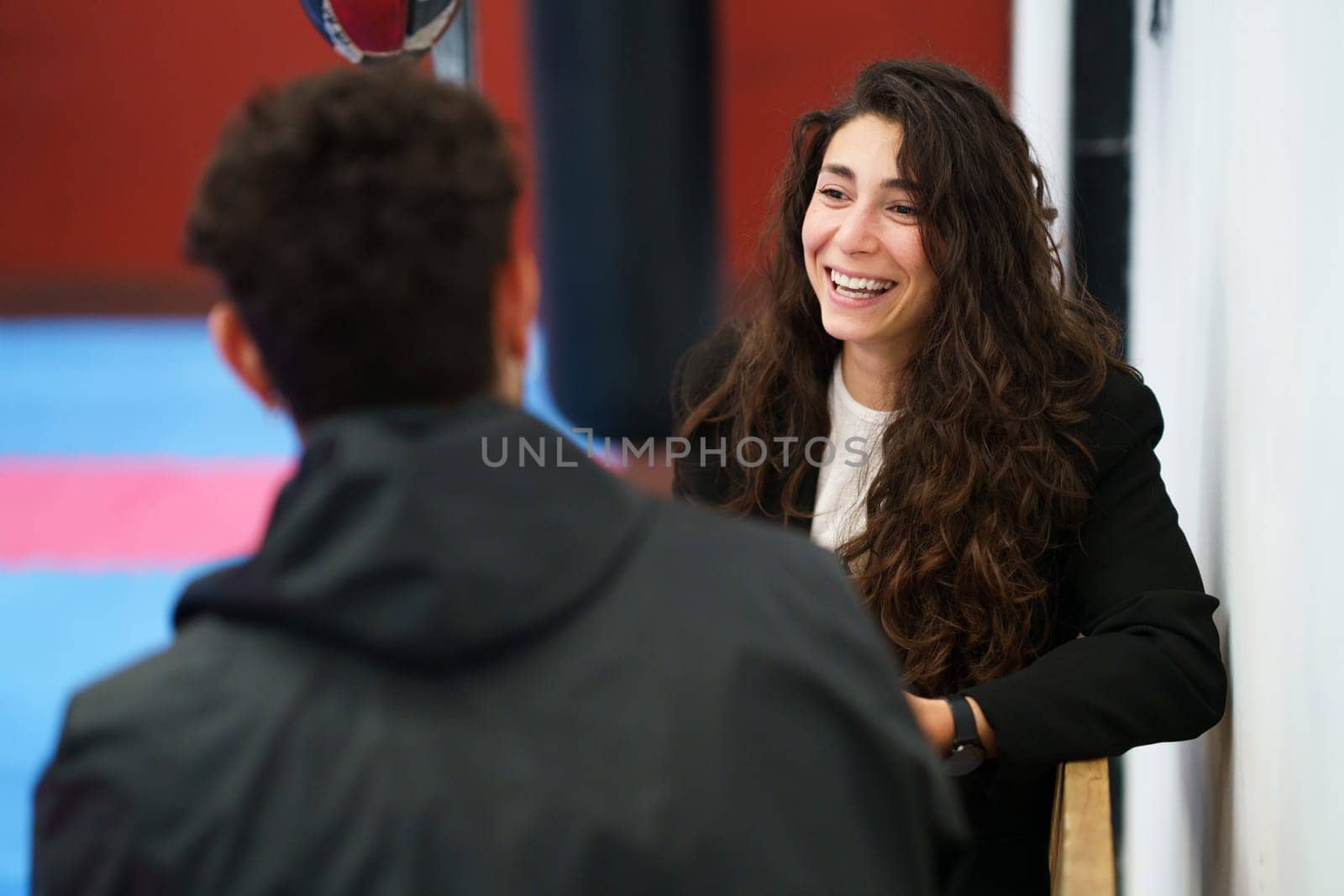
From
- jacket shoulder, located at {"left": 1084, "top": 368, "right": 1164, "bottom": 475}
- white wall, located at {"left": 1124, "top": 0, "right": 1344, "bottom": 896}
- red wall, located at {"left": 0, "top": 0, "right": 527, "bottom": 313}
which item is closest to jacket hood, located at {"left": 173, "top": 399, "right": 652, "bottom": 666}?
white wall, located at {"left": 1124, "top": 0, "right": 1344, "bottom": 896}

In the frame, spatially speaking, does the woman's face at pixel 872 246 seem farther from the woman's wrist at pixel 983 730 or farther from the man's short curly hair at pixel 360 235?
the man's short curly hair at pixel 360 235

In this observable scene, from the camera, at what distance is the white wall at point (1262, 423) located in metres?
1.11

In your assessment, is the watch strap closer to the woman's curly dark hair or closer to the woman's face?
the woman's curly dark hair

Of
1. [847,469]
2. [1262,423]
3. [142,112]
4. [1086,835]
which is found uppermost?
[142,112]

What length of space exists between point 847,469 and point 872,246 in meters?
0.26

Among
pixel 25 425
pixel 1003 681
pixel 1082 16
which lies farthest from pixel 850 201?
pixel 25 425

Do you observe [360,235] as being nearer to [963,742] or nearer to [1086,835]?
[963,742]

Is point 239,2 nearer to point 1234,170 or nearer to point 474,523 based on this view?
point 1234,170

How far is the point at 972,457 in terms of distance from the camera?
1564 mm

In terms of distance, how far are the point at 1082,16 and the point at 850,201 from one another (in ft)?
5.29

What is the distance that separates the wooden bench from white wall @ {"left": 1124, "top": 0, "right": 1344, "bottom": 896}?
0.14m

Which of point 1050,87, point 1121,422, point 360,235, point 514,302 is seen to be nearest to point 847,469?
point 1121,422

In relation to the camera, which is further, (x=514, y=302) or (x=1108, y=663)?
(x=1108, y=663)

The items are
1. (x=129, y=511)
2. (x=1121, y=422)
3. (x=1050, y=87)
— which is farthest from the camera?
(x=129, y=511)
